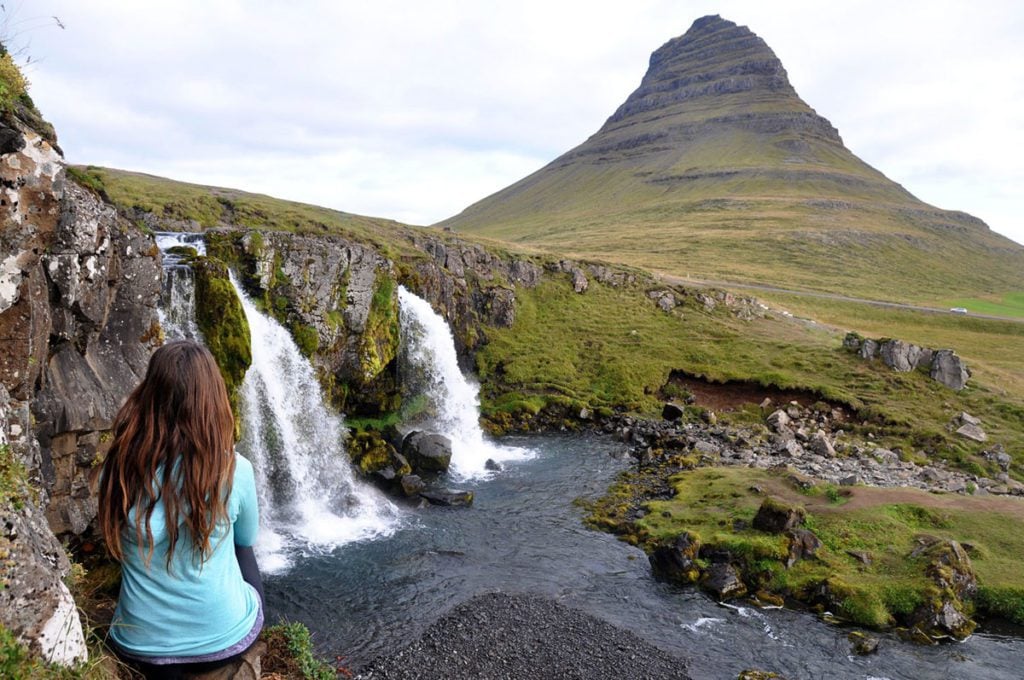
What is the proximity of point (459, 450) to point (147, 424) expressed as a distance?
33875 mm

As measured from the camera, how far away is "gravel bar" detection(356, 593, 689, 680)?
16828 mm

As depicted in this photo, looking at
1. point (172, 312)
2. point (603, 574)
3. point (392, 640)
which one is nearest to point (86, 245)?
point (172, 312)

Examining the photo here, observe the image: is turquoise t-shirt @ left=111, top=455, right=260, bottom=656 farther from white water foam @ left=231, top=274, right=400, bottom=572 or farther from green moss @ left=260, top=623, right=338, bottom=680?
white water foam @ left=231, top=274, right=400, bottom=572

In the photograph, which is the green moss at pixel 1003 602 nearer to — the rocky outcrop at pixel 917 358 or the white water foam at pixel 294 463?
the white water foam at pixel 294 463

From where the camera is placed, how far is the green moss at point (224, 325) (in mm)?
25688

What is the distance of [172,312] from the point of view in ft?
82.2

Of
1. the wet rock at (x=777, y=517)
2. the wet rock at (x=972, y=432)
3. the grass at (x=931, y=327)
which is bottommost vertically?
the wet rock at (x=777, y=517)

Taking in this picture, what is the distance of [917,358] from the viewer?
48.6m

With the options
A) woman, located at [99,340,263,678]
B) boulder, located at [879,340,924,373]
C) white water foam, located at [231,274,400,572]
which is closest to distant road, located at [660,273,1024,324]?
boulder, located at [879,340,924,373]

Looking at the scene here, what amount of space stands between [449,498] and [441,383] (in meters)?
15.1

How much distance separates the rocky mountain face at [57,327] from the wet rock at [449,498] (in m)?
16.3

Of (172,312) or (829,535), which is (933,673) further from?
(172,312)

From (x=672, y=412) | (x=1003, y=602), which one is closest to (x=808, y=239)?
(x=672, y=412)

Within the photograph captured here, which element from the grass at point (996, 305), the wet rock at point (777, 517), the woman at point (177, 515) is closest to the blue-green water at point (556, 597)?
the wet rock at point (777, 517)
